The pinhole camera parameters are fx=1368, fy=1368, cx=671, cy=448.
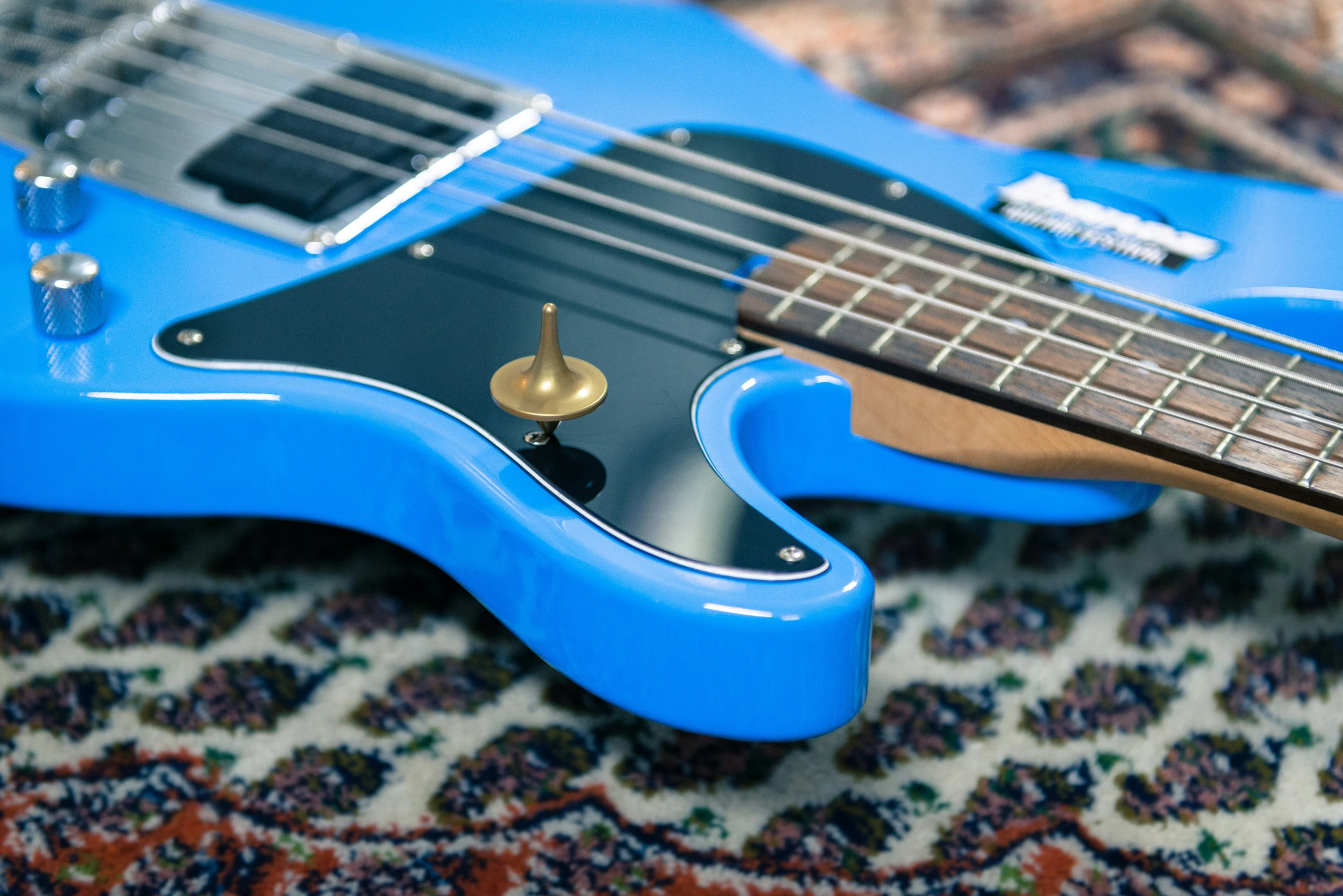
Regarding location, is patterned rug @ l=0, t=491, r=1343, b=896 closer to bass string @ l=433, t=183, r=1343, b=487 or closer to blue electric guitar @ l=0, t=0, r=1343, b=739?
blue electric guitar @ l=0, t=0, r=1343, b=739

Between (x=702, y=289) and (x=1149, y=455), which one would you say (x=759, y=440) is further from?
(x=1149, y=455)

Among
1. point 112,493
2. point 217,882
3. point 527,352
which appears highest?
point 527,352

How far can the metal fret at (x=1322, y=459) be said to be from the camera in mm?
751

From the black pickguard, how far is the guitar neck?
65 mm

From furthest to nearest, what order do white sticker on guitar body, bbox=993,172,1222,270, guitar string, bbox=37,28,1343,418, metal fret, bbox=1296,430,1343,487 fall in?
white sticker on guitar body, bbox=993,172,1222,270 → guitar string, bbox=37,28,1343,418 → metal fret, bbox=1296,430,1343,487

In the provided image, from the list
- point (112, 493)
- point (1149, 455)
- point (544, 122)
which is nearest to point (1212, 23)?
point (544, 122)

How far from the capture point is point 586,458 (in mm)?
807

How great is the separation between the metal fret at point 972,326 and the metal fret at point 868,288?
0.22 feet

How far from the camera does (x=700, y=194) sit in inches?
39.6

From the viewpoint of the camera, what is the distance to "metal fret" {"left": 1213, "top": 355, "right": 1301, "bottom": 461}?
78 centimetres

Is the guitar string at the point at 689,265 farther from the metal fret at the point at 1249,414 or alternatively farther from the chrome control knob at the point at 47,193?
the chrome control knob at the point at 47,193

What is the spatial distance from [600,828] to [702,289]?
37cm

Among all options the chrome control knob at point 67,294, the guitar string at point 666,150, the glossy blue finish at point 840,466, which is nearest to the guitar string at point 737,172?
the guitar string at point 666,150

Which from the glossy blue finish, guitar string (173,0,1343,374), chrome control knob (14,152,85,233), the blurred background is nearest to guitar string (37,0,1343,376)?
guitar string (173,0,1343,374)
